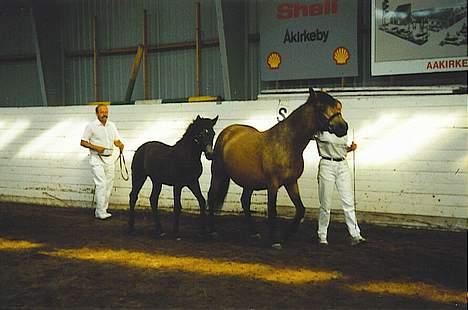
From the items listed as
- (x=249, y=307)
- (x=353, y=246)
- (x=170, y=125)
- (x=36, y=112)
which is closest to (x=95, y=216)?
(x=170, y=125)

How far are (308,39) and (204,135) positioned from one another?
17.8 feet

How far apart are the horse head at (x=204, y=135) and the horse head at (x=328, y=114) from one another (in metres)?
1.34

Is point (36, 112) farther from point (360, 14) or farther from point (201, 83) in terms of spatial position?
point (360, 14)

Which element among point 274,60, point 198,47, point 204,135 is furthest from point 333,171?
point 198,47

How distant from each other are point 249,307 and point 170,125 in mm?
5989

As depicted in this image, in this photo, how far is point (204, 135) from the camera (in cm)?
741

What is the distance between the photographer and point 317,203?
29.7 ft

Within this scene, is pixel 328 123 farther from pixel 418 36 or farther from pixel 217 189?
pixel 418 36

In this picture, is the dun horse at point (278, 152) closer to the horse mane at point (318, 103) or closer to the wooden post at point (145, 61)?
the horse mane at point (318, 103)

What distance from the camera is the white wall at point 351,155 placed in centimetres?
817

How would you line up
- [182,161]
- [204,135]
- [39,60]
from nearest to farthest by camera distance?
[204,135], [182,161], [39,60]

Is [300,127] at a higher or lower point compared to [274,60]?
lower

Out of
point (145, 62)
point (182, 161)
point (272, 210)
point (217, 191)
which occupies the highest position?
point (145, 62)

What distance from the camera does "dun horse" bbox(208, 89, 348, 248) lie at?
22.7 feet
